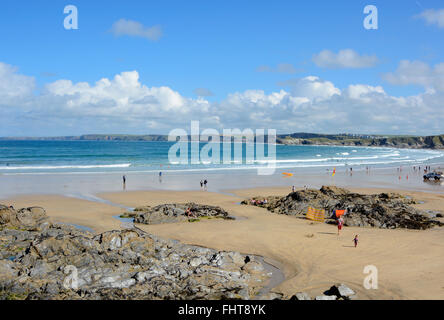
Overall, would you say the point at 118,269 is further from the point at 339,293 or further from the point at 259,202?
the point at 259,202

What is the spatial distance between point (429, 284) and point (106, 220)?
22.4m

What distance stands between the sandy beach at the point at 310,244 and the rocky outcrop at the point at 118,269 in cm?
234

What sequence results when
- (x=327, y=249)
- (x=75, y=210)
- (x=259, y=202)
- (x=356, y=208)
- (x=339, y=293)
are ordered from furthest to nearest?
1. (x=259, y=202)
2. (x=75, y=210)
3. (x=356, y=208)
4. (x=327, y=249)
5. (x=339, y=293)

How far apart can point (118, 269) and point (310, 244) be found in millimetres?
11835

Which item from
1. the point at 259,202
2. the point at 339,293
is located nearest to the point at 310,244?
the point at 339,293

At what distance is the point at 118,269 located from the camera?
53.8 ft

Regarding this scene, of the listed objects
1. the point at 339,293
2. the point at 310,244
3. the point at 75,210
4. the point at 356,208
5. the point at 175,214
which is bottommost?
the point at 310,244

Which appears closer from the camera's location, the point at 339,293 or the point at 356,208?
the point at 339,293

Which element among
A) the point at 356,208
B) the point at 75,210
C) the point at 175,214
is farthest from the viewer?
the point at 75,210


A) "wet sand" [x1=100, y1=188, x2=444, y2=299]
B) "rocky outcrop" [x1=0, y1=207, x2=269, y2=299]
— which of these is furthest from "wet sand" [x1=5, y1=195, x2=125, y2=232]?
"rocky outcrop" [x1=0, y1=207, x2=269, y2=299]

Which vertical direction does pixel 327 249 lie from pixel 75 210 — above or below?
below

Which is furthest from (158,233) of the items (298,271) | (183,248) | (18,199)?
(18,199)
